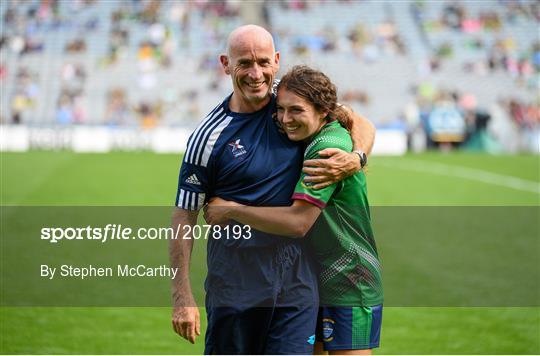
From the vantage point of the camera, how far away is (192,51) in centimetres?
3972

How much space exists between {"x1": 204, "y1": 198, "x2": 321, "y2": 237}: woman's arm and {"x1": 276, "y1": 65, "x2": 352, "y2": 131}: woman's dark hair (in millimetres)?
491

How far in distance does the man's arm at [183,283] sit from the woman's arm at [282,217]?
262 millimetres

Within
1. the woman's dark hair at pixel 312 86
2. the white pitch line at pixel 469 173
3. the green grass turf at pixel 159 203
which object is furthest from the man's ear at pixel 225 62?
the white pitch line at pixel 469 173

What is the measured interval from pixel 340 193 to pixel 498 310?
5377mm

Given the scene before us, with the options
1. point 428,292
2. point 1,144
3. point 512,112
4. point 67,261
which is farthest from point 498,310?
point 512,112

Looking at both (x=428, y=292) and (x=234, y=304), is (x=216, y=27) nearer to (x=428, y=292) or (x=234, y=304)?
(x=428, y=292)

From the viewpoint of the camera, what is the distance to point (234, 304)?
4.34m

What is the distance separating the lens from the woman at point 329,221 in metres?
4.24

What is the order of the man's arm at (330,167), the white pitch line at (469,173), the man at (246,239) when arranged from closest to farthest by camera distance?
the man's arm at (330,167)
the man at (246,239)
the white pitch line at (469,173)

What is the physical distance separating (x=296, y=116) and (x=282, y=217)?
1.61 ft

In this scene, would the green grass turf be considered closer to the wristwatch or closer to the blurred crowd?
the wristwatch

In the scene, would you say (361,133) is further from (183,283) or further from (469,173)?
(469,173)

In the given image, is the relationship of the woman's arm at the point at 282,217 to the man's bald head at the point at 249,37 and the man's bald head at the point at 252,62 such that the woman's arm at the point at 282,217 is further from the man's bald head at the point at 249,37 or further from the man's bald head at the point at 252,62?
the man's bald head at the point at 249,37

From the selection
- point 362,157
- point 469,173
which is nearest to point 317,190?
point 362,157
